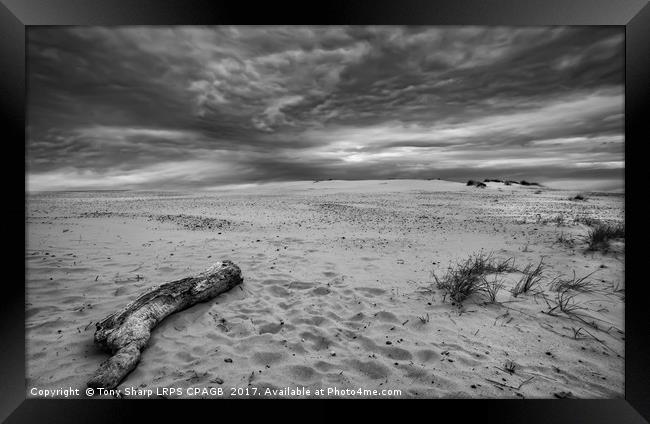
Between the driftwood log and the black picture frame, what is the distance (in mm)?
1119

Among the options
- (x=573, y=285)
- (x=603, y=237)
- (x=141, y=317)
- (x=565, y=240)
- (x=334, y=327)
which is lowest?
(x=334, y=327)

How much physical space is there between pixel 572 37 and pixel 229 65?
18.8ft

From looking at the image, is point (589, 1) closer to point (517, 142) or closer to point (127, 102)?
point (517, 142)

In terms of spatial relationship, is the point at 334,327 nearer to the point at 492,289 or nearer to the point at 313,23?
the point at 492,289

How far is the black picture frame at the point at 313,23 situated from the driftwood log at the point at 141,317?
112 centimetres

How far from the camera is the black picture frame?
130 inches

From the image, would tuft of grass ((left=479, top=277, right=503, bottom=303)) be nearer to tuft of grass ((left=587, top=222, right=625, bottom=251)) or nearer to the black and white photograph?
the black and white photograph

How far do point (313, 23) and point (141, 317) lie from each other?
404 centimetres

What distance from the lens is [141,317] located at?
130 inches

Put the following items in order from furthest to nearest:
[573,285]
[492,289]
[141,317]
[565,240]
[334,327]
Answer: [565,240]
[492,289]
[573,285]
[334,327]
[141,317]

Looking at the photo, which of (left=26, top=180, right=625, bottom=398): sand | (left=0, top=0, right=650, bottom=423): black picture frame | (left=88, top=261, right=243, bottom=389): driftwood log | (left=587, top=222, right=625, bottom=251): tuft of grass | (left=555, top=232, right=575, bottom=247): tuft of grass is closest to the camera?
(left=88, top=261, right=243, bottom=389): driftwood log

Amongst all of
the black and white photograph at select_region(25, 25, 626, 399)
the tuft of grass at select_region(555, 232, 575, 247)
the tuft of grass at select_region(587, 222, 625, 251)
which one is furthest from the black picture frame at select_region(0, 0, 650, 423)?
the tuft of grass at select_region(555, 232, 575, 247)

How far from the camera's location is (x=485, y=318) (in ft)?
12.5

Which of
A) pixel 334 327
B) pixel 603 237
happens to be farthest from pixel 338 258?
pixel 603 237
